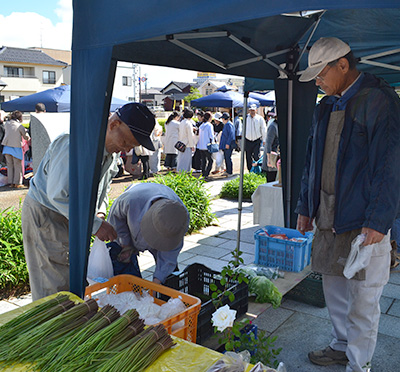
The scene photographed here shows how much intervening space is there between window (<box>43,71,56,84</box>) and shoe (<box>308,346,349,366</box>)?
5852 centimetres

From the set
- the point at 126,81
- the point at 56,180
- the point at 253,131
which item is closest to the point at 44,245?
the point at 56,180

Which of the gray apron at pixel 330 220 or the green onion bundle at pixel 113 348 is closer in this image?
the green onion bundle at pixel 113 348

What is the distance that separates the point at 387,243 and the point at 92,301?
1741 mm

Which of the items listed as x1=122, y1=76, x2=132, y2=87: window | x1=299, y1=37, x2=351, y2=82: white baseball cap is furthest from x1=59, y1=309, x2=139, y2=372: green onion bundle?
x1=122, y1=76, x2=132, y2=87: window

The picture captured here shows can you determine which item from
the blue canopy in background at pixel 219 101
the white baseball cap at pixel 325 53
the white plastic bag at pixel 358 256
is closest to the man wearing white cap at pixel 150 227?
the white plastic bag at pixel 358 256

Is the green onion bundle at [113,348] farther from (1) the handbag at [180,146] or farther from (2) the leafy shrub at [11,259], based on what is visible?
(1) the handbag at [180,146]

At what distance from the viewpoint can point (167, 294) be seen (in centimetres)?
272

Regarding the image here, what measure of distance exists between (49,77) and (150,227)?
5869cm

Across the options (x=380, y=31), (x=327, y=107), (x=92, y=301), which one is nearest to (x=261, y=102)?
(x=380, y=31)

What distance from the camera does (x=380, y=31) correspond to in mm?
3557

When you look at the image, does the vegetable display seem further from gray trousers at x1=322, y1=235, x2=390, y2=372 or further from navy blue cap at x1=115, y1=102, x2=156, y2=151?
gray trousers at x1=322, y1=235, x2=390, y2=372

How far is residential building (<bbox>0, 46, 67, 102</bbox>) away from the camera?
166 feet

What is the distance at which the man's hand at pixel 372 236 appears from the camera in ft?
7.59

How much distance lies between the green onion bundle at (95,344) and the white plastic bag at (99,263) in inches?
46.2
